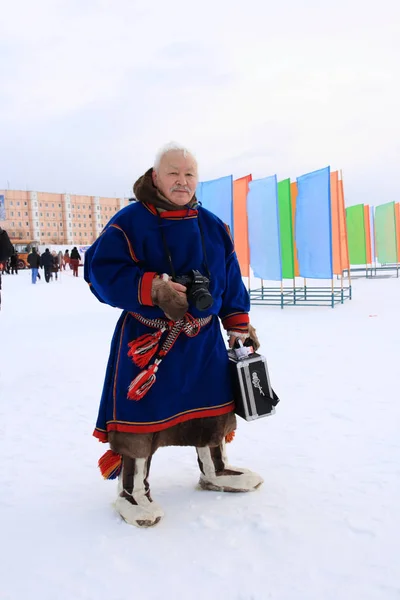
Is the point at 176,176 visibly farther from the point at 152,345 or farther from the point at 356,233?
the point at 356,233

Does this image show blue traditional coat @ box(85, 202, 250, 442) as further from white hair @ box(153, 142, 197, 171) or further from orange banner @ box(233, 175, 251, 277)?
orange banner @ box(233, 175, 251, 277)

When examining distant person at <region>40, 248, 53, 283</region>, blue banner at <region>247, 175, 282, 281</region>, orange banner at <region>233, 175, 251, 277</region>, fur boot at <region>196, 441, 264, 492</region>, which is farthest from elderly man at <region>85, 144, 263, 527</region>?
distant person at <region>40, 248, 53, 283</region>

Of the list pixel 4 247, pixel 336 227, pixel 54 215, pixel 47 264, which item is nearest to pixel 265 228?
pixel 336 227

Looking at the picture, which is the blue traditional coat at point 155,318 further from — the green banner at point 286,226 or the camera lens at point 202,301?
the green banner at point 286,226

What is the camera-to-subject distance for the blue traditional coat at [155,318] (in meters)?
1.75

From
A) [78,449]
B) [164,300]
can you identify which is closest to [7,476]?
[78,449]

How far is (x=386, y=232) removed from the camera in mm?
15891

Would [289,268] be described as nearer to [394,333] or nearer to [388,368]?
[394,333]

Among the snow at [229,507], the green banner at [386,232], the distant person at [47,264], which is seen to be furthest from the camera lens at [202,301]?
the distant person at [47,264]

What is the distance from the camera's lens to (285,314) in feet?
25.7

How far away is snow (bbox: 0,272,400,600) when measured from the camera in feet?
4.85

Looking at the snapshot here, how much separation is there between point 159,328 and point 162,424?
0.35 m

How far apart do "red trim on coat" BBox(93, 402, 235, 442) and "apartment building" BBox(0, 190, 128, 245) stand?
55867 millimetres

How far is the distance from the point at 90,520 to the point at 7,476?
2.04 ft
